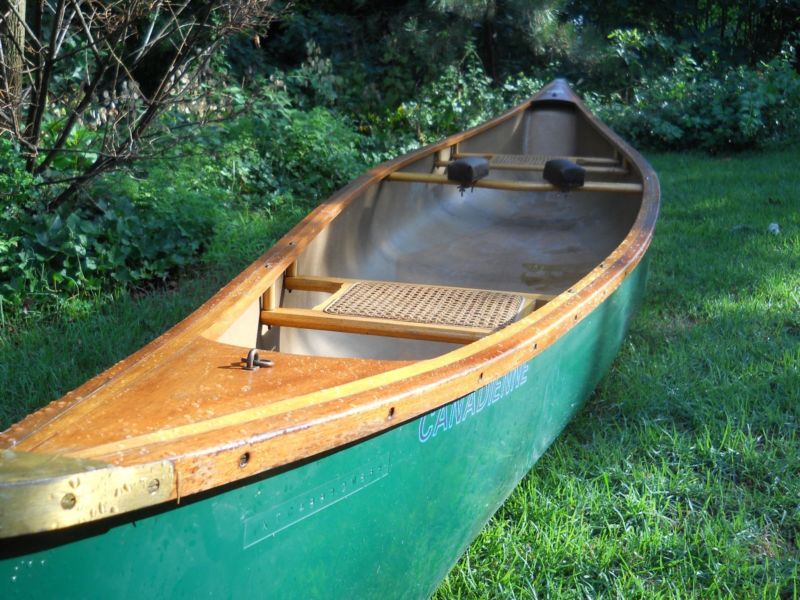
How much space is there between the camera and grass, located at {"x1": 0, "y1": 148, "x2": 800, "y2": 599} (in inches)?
83.3

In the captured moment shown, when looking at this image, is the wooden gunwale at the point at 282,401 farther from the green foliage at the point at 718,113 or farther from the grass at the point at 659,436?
the green foliage at the point at 718,113

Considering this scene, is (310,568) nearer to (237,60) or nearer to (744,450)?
(744,450)

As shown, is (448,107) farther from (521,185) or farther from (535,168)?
(521,185)

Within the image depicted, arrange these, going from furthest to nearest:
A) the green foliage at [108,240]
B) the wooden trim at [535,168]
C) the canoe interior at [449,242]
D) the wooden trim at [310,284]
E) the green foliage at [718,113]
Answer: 1. the green foliage at [718,113]
2. the wooden trim at [535,168]
3. the green foliage at [108,240]
4. the canoe interior at [449,242]
5. the wooden trim at [310,284]

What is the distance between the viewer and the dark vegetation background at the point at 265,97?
11.8 feet

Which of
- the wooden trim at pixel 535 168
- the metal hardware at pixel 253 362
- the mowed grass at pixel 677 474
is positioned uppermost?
the wooden trim at pixel 535 168

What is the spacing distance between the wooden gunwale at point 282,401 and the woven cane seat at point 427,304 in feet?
0.79

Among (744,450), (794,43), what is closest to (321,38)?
(794,43)

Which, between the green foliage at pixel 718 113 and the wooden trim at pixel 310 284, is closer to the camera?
the wooden trim at pixel 310 284

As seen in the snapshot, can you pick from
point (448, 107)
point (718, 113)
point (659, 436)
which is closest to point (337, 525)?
point (659, 436)

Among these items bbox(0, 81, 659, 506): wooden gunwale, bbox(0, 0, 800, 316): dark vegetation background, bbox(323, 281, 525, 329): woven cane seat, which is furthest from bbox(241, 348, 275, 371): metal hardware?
bbox(0, 0, 800, 316): dark vegetation background

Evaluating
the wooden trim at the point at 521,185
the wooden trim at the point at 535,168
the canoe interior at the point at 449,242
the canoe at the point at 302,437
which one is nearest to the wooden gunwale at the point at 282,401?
the canoe at the point at 302,437

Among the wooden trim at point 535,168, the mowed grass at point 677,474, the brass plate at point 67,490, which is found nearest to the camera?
the brass plate at point 67,490

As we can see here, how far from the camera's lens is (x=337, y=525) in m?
1.51
